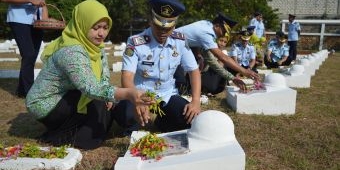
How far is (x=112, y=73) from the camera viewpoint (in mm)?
7527

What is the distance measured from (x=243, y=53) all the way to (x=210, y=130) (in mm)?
5586

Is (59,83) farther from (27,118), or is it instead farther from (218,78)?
(218,78)

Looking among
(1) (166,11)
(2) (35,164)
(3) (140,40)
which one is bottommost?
(2) (35,164)

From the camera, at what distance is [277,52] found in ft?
31.8

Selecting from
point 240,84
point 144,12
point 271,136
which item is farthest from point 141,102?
point 144,12

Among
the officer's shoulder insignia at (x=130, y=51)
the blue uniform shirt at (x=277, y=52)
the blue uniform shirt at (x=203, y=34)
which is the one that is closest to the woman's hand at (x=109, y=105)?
the officer's shoulder insignia at (x=130, y=51)

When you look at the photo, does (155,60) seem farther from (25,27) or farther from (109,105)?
(25,27)

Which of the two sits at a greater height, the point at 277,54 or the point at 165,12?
the point at 165,12

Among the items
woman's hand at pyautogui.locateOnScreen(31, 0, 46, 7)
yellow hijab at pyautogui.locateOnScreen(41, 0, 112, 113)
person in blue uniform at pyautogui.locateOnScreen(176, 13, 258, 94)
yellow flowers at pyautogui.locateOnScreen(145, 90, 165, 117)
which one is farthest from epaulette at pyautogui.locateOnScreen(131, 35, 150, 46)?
woman's hand at pyautogui.locateOnScreen(31, 0, 46, 7)

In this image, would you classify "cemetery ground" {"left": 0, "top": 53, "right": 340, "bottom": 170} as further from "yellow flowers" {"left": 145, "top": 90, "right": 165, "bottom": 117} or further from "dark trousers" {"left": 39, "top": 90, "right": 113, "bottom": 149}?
"yellow flowers" {"left": 145, "top": 90, "right": 165, "bottom": 117}

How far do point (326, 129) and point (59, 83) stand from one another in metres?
2.45

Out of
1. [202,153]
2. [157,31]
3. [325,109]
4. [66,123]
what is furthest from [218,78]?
[202,153]

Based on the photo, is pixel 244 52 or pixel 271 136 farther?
pixel 244 52

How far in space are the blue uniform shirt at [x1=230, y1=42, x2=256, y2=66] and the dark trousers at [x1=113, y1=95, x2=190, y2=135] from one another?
14.7 feet
